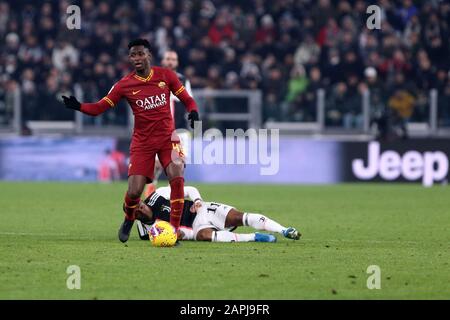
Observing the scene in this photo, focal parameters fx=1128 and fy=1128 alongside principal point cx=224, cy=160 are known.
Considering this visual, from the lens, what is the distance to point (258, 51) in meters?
28.5

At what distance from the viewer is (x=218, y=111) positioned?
26359 mm

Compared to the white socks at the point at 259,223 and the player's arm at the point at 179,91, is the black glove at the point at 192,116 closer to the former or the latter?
the player's arm at the point at 179,91

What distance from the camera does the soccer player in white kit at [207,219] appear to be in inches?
522

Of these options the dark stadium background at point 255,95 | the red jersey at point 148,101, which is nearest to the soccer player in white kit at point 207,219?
the red jersey at point 148,101

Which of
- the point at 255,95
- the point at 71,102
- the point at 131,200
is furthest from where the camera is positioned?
the point at 255,95

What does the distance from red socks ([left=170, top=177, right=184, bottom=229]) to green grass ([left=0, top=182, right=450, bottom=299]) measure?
43 cm

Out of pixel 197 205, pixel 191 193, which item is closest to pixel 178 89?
pixel 191 193

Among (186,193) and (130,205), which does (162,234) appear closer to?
(130,205)

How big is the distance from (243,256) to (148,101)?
7.86ft
